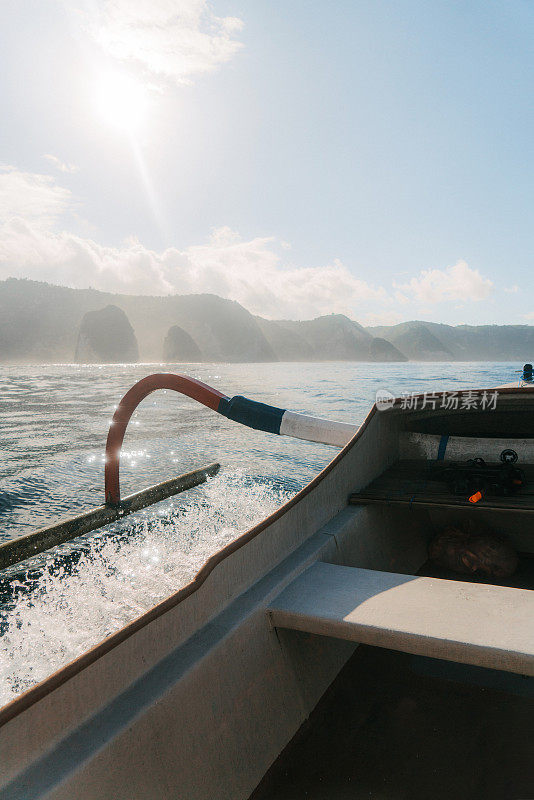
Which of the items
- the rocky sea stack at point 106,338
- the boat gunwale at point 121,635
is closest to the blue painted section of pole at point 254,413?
the boat gunwale at point 121,635

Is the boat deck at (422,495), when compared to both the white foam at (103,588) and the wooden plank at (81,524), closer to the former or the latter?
the white foam at (103,588)

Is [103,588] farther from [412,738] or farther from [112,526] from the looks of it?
[412,738]

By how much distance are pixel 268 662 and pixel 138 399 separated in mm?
6065

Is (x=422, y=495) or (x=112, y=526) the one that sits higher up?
(x=422, y=495)

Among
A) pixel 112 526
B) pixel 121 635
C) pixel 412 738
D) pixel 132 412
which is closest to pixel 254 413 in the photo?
pixel 132 412

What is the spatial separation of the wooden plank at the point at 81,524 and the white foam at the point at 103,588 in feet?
1.08

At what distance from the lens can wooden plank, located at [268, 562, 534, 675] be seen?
2371mm

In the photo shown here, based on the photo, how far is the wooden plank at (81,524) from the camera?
21.2 ft

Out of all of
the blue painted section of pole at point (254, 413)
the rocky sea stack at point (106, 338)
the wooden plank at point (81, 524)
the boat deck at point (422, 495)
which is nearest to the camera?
the boat deck at point (422, 495)

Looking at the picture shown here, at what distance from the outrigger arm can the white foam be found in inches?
17.1

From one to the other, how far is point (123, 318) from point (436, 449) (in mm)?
186970

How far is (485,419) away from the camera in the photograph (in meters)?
5.98

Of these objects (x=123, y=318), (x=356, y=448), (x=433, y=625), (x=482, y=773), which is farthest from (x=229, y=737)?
(x=123, y=318)

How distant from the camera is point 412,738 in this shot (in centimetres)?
A: 297
